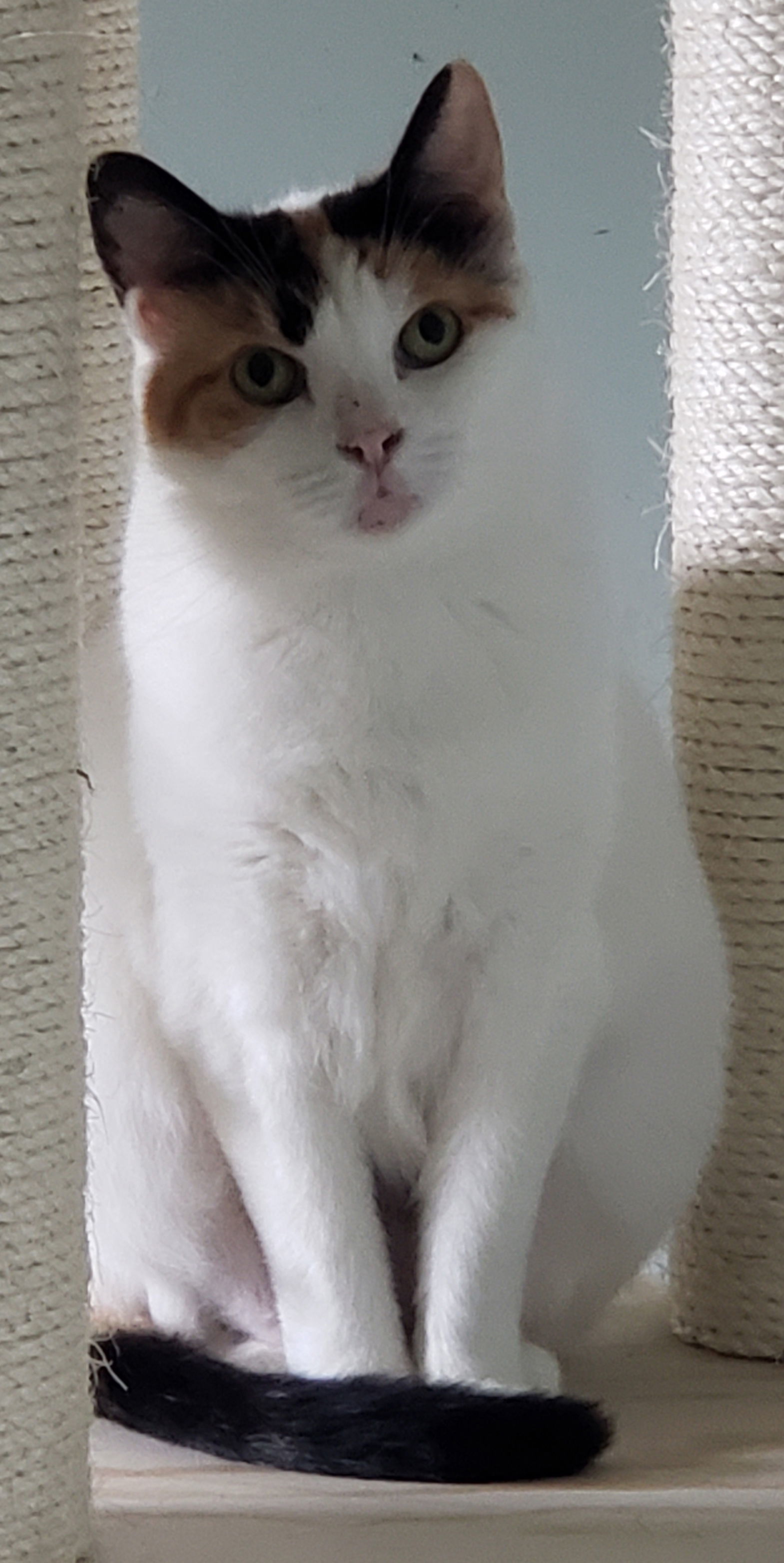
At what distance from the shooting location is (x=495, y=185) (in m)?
1.33

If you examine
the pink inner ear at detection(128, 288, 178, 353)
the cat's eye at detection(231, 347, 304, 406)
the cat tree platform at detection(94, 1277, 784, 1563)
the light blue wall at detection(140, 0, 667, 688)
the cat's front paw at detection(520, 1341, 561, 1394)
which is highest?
the light blue wall at detection(140, 0, 667, 688)

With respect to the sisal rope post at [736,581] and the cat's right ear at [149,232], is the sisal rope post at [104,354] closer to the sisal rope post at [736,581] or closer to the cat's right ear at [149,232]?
the cat's right ear at [149,232]

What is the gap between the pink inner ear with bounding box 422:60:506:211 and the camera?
126 cm

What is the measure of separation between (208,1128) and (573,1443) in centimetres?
35

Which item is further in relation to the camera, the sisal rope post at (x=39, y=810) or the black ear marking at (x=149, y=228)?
the black ear marking at (x=149, y=228)

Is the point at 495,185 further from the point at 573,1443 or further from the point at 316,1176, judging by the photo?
the point at 573,1443

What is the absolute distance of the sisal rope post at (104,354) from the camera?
1.52m

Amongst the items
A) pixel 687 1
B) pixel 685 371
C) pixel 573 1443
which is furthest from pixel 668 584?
pixel 573 1443

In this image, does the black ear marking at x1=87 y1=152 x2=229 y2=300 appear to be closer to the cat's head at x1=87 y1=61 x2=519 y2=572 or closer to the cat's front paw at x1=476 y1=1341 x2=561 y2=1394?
the cat's head at x1=87 y1=61 x2=519 y2=572

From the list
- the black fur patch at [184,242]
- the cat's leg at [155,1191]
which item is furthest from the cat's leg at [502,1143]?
the black fur patch at [184,242]

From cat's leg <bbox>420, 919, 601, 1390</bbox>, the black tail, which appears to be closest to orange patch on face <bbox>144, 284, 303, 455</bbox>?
cat's leg <bbox>420, 919, 601, 1390</bbox>

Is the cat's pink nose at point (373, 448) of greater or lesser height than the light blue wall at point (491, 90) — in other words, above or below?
below

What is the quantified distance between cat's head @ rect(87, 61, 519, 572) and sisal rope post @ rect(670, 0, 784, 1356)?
9.1 inches

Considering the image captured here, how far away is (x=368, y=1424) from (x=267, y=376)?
2.05ft
